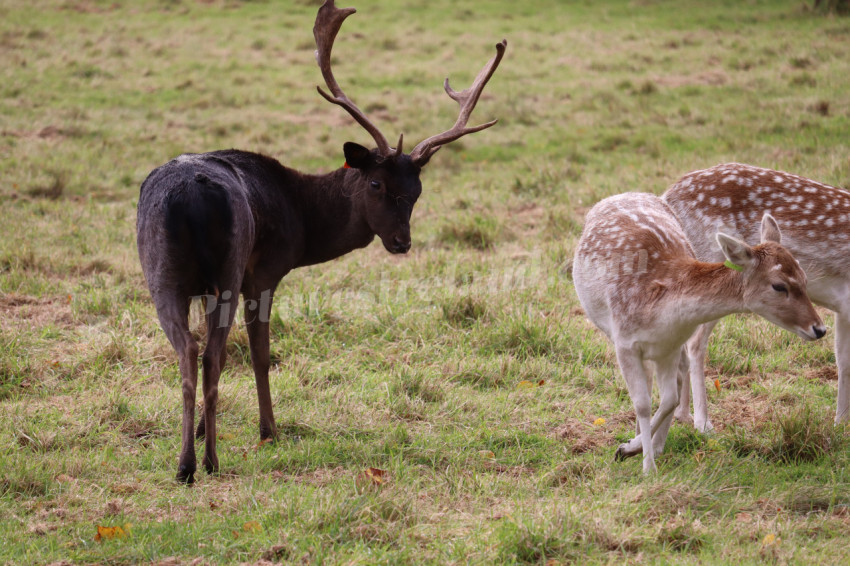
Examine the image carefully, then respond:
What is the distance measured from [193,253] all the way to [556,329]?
286 centimetres

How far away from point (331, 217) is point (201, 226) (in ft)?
4.04

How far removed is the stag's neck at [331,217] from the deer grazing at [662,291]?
139 cm

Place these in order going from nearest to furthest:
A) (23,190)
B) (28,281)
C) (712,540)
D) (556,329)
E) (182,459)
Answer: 1. (712,540)
2. (182,459)
3. (556,329)
4. (28,281)
5. (23,190)

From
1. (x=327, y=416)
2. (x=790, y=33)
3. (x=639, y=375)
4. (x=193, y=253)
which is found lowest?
(x=327, y=416)

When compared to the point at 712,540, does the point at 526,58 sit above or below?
above

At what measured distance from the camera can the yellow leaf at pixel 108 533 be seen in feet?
12.7

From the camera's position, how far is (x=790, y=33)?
53.4ft

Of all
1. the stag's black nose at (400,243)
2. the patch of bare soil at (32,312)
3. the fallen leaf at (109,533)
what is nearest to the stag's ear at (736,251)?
the stag's black nose at (400,243)

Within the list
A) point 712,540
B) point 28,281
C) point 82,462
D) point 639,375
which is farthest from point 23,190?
point 712,540

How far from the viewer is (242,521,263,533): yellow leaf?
155 inches

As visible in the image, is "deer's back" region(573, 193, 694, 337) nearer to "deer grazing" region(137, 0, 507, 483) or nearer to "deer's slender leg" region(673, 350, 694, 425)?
"deer's slender leg" region(673, 350, 694, 425)

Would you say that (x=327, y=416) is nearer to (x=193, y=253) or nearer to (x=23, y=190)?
(x=193, y=253)

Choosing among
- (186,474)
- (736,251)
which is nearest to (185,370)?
(186,474)

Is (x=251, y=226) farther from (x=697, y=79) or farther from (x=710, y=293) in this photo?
(x=697, y=79)
